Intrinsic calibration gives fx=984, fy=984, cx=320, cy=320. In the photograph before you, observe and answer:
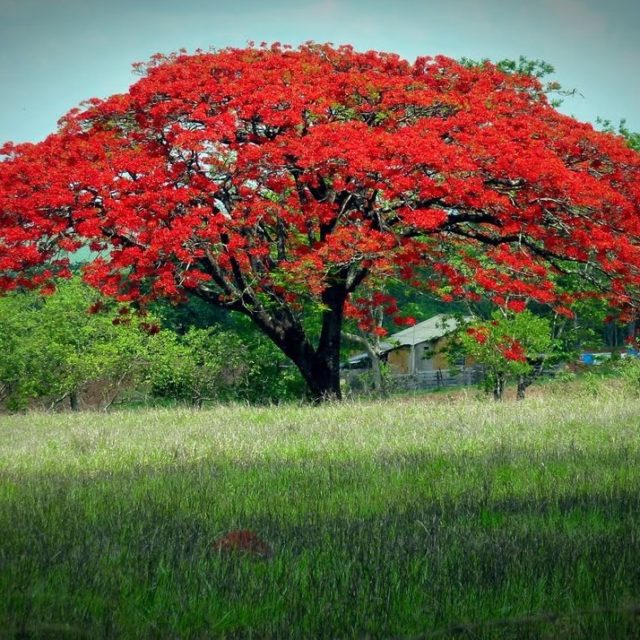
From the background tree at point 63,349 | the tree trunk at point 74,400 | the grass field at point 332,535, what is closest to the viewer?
the grass field at point 332,535

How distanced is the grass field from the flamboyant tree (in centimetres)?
680

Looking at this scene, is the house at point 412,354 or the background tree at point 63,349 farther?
the house at point 412,354

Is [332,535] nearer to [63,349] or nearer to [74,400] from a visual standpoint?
[63,349]

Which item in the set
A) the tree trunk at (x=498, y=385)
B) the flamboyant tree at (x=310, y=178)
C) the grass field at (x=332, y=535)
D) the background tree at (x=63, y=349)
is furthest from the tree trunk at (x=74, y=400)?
the grass field at (x=332, y=535)

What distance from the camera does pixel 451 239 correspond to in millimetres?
21719

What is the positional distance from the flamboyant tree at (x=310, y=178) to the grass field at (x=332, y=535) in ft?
22.3

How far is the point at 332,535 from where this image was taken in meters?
6.31

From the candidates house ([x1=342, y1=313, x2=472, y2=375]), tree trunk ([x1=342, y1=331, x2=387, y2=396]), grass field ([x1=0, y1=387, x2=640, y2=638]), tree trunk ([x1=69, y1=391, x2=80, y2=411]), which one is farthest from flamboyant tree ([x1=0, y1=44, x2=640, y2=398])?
house ([x1=342, y1=313, x2=472, y2=375])

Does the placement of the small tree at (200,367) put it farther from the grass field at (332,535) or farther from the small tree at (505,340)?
the grass field at (332,535)

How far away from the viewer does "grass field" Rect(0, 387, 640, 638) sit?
177 inches

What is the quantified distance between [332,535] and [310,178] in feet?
46.2

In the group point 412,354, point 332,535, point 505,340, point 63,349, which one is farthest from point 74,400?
point 412,354

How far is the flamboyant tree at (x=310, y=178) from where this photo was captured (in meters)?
18.2

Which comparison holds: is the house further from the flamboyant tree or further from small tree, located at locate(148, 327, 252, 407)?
the flamboyant tree
